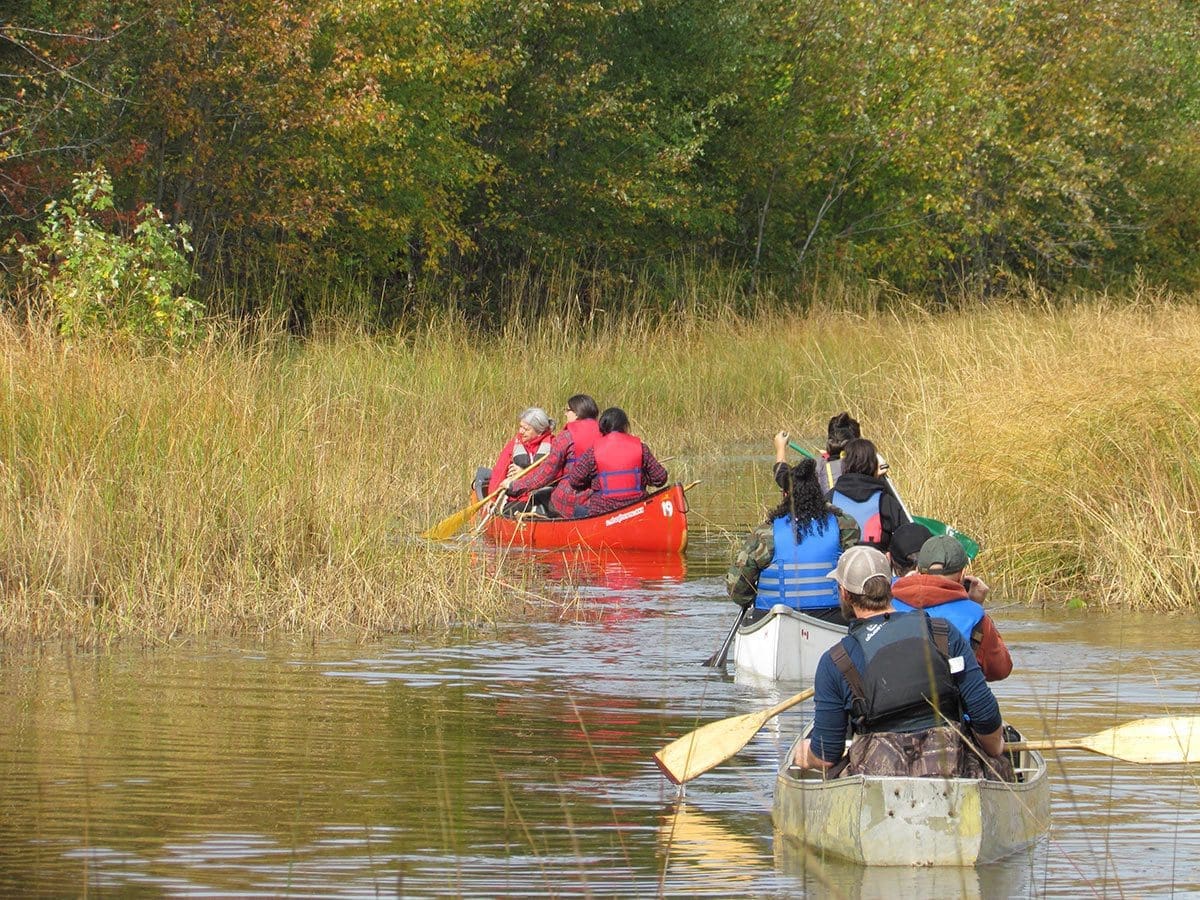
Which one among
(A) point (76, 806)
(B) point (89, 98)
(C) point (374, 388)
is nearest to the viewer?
(A) point (76, 806)

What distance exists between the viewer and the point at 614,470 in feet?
54.5

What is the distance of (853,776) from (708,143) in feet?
89.4

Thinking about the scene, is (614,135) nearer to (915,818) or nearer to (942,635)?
(942,635)

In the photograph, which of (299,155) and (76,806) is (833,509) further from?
(299,155)

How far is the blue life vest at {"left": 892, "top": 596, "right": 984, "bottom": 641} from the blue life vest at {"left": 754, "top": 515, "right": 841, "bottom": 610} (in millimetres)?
2745

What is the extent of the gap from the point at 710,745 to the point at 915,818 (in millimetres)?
1184

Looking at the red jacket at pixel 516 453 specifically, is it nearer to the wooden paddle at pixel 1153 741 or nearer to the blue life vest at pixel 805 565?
the blue life vest at pixel 805 565

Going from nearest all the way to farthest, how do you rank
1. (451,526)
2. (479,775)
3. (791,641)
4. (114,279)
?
(479,775), (791,641), (451,526), (114,279)

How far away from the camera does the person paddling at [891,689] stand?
6.90 m

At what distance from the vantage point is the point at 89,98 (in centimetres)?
2202

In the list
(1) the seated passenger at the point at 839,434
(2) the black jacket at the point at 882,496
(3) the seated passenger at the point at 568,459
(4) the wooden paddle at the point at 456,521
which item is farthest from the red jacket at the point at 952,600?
(3) the seated passenger at the point at 568,459

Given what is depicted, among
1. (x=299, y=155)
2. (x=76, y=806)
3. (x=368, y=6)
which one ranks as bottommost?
(x=76, y=806)

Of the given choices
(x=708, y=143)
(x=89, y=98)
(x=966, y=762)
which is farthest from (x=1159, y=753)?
(x=708, y=143)

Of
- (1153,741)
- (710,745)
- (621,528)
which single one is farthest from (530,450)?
(1153,741)
